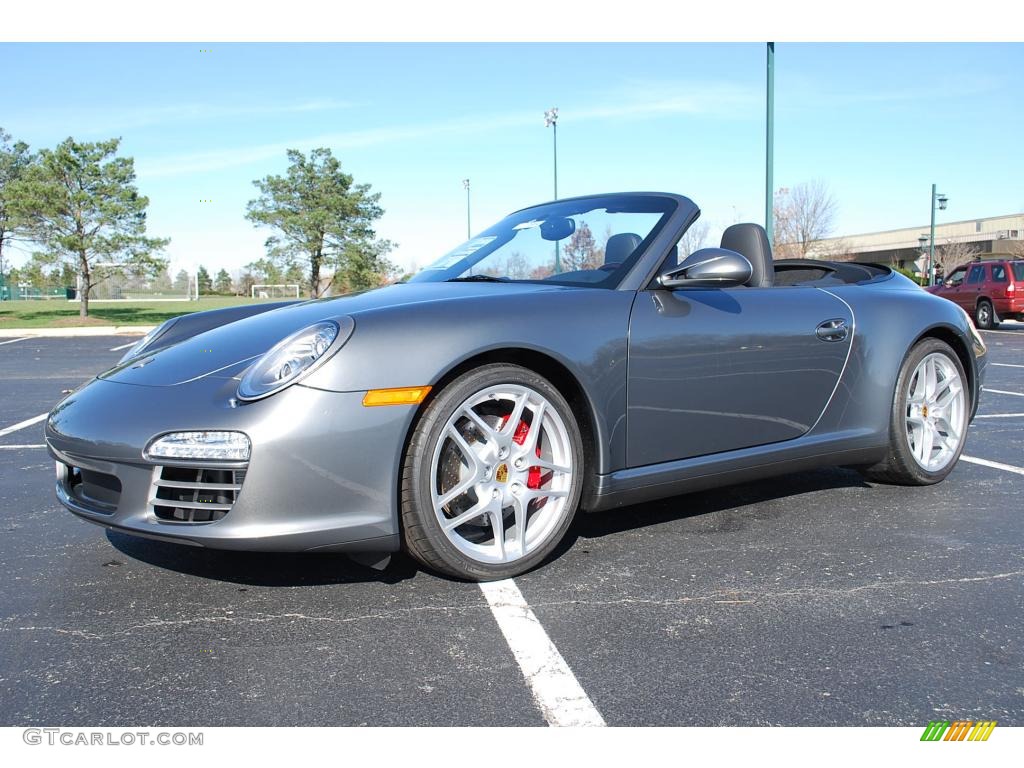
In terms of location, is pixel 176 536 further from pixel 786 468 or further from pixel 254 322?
pixel 786 468

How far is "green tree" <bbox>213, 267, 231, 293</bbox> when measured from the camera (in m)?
86.9

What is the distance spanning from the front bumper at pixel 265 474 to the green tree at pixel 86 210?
27.7 meters

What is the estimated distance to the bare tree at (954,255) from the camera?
154 feet

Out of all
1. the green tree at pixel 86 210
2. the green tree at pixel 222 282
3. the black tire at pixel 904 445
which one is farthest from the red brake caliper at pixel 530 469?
the green tree at pixel 222 282

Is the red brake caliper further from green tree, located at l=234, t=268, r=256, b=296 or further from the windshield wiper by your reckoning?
green tree, located at l=234, t=268, r=256, b=296

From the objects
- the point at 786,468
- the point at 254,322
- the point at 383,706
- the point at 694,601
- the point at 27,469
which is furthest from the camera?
the point at 27,469

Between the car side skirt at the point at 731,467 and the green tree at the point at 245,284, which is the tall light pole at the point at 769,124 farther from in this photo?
the green tree at the point at 245,284

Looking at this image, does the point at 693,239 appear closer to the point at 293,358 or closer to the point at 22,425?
the point at 293,358

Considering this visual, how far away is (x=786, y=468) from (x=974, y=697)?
5.40 ft

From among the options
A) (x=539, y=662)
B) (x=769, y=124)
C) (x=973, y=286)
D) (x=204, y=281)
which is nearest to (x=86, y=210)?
(x=769, y=124)

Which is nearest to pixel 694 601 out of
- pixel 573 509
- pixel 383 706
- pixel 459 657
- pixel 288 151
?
pixel 573 509

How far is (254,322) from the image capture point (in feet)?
10.8

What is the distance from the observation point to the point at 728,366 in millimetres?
3430
